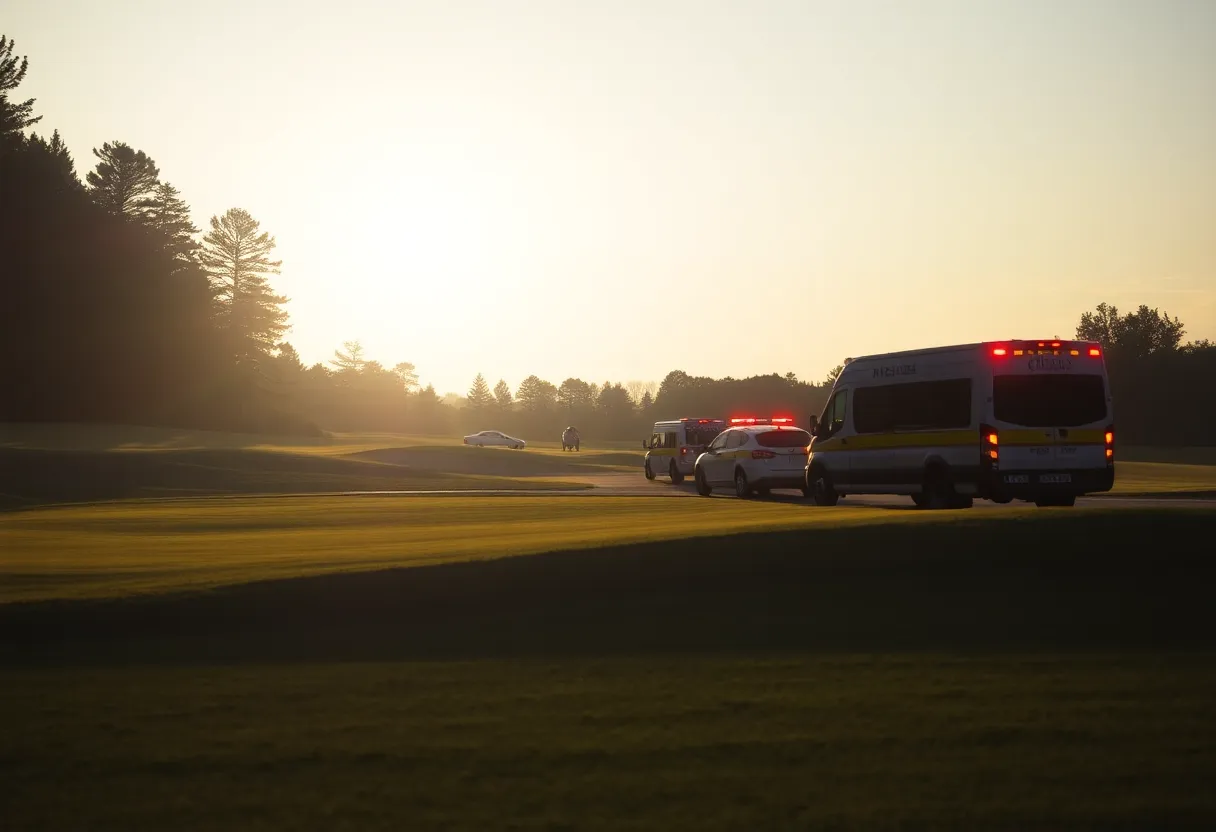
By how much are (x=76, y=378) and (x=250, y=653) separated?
75.6 m

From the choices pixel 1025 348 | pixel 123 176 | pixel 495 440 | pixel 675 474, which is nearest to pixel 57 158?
pixel 123 176

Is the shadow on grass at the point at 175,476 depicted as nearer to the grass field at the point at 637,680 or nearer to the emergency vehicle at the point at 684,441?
the emergency vehicle at the point at 684,441

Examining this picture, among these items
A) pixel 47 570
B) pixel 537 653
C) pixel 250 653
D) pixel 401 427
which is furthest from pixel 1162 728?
pixel 401 427

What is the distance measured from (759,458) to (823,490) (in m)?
6.12

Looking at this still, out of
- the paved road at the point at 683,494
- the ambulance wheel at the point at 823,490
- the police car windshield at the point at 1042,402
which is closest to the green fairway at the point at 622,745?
the police car windshield at the point at 1042,402

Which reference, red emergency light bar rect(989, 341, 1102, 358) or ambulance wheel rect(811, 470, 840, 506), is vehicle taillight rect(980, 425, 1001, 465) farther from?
ambulance wheel rect(811, 470, 840, 506)

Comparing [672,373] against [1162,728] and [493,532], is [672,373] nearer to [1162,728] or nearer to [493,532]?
[493,532]

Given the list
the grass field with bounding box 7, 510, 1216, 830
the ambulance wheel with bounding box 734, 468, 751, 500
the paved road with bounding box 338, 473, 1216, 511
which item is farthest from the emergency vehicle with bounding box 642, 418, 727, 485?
the grass field with bounding box 7, 510, 1216, 830

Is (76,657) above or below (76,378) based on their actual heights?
below

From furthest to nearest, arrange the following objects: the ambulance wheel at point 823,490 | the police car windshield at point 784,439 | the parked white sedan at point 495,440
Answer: the parked white sedan at point 495,440
the police car windshield at point 784,439
the ambulance wheel at point 823,490

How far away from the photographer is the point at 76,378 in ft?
259

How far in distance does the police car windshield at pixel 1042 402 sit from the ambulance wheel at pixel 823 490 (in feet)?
20.7

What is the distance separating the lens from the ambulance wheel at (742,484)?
3458 centimetres

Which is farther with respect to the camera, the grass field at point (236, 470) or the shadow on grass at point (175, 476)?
the grass field at point (236, 470)
